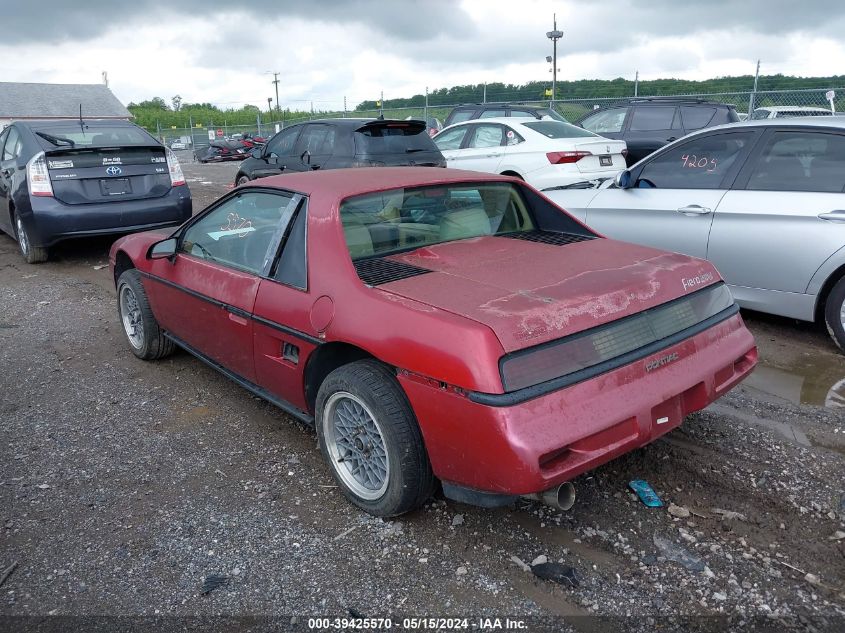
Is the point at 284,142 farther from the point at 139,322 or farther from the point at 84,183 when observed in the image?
the point at 139,322

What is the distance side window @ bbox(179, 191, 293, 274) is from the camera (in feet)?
12.0

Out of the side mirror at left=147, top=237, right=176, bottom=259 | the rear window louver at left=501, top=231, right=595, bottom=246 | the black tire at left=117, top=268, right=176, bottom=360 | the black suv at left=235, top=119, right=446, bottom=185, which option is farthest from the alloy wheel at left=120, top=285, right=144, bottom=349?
the black suv at left=235, top=119, right=446, bottom=185

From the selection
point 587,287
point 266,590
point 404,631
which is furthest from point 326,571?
point 587,287

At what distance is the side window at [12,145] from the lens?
324 inches

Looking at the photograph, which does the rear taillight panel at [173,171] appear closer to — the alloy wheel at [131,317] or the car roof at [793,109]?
the alloy wheel at [131,317]

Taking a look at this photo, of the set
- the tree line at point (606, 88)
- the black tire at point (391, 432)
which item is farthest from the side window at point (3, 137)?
the tree line at point (606, 88)

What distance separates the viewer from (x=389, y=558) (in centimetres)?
277

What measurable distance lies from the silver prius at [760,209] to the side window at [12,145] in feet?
22.9

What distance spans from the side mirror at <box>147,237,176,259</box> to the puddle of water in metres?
3.72

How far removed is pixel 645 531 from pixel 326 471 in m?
1.54

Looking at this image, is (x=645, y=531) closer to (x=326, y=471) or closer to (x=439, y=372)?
(x=439, y=372)

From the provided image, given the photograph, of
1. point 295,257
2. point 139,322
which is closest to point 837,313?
point 295,257

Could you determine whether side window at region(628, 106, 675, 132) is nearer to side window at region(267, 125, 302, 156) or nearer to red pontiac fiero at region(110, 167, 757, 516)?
side window at region(267, 125, 302, 156)

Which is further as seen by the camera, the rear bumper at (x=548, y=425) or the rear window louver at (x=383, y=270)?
the rear window louver at (x=383, y=270)
